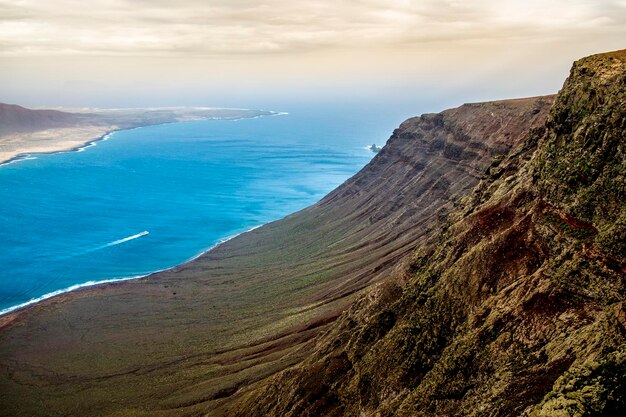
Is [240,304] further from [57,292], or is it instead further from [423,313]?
[423,313]

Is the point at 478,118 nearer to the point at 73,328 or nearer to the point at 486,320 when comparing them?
the point at 486,320

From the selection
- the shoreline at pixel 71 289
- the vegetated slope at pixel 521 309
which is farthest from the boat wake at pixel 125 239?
the vegetated slope at pixel 521 309

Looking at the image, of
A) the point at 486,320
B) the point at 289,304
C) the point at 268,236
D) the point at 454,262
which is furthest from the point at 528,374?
the point at 268,236

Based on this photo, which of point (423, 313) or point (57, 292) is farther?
point (57, 292)

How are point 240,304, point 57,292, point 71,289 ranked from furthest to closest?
point 71,289 → point 57,292 → point 240,304

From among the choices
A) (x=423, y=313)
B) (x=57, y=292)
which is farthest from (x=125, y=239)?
(x=423, y=313)

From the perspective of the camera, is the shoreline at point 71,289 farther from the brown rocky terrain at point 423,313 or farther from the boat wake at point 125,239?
the boat wake at point 125,239
